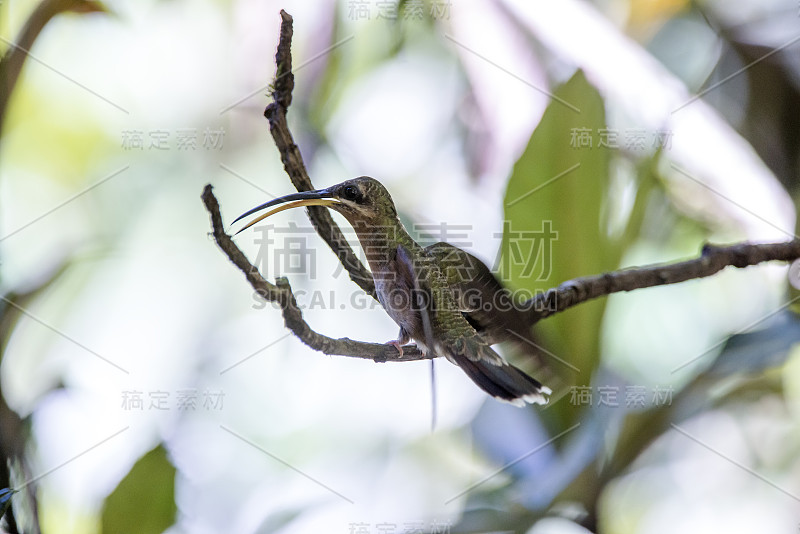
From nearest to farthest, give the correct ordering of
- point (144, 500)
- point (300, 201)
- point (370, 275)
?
point (300, 201) → point (370, 275) → point (144, 500)

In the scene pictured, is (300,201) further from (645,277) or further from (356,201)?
(645,277)

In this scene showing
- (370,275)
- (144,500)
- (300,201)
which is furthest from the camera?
(144,500)

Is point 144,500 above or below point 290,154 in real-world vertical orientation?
below

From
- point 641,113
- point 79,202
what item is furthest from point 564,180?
point 79,202

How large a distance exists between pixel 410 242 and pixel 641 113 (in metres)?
0.77

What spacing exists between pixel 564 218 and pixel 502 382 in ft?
1.86

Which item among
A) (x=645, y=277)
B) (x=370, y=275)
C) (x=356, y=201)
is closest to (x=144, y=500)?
(x=370, y=275)

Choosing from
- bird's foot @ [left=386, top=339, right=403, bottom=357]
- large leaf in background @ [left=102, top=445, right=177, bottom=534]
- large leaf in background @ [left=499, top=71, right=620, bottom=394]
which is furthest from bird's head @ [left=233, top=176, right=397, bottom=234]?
large leaf in background @ [left=102, top=445, right=177, bottom=534]

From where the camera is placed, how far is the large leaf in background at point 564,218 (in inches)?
49.9

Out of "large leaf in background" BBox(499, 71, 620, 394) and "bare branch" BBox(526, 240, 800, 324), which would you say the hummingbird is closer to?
"bare branch" BBox(526, 240, 800, 324)

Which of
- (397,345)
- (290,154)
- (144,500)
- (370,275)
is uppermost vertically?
(290,154)

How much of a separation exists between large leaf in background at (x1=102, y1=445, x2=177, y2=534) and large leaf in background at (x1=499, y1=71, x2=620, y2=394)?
2.64 feet

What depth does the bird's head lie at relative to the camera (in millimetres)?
796

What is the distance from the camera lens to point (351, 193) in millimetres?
832
